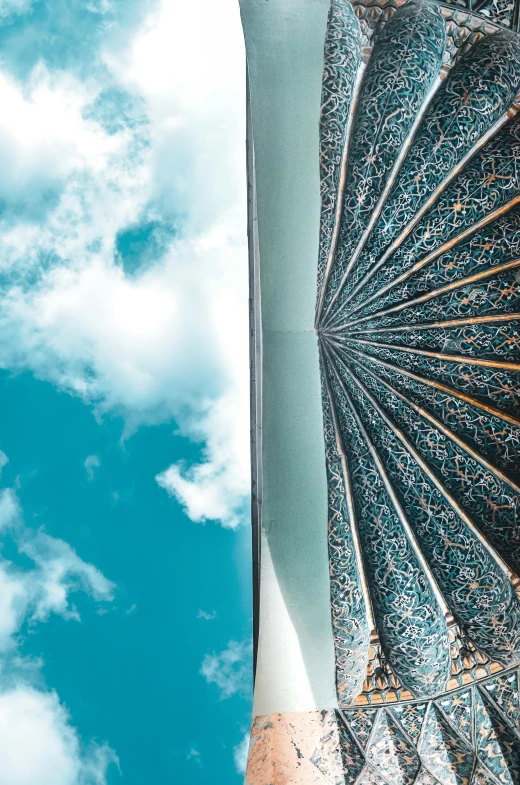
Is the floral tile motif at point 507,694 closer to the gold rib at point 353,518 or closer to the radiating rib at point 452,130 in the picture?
the gold rib at point 353,518

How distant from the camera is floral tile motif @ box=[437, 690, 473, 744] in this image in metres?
5.61

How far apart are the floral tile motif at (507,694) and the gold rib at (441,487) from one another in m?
0.75

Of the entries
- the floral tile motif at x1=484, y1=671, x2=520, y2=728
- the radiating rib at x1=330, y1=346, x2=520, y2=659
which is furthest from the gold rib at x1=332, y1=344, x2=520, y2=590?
the floral tile motif at x1=484, y1=671, x2=520, y2=728

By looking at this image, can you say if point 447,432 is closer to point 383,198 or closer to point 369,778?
point 383,198

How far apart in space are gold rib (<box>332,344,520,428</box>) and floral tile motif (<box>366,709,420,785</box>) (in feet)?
9.36

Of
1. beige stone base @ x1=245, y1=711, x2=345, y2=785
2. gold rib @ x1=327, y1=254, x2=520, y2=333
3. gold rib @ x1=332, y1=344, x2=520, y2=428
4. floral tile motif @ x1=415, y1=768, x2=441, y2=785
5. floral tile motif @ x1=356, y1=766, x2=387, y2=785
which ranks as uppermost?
gold rib @ x1=327, y1=254, x2=520, y2=333

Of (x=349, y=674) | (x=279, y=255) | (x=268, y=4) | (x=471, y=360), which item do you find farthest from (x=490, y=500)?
(x=268, y=4)

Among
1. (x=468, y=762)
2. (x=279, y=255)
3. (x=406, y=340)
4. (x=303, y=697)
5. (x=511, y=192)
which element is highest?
(x=511, y=192)

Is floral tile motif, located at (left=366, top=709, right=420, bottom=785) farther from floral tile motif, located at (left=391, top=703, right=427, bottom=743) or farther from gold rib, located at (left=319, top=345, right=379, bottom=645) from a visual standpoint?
gold rib, located at (left=319, top=345, right=379, bottom=645)

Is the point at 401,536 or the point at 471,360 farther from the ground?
the point at 471,360

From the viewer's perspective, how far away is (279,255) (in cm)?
496

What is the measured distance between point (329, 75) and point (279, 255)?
66.3 inches

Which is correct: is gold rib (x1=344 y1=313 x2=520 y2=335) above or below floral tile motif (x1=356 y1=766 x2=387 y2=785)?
above

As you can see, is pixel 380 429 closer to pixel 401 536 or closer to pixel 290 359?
pixel 401 536
